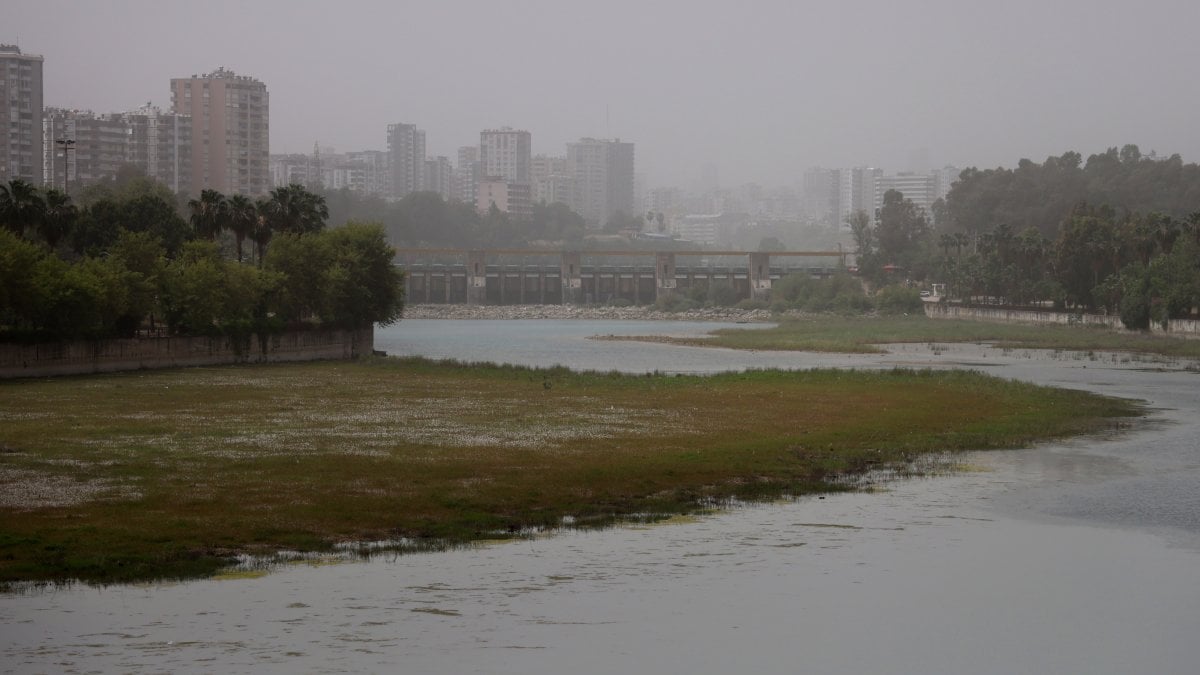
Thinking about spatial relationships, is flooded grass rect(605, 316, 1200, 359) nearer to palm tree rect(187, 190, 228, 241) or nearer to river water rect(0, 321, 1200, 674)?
palm tree rect(187, 190, 228, 241)

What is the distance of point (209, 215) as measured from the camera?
90.9 m

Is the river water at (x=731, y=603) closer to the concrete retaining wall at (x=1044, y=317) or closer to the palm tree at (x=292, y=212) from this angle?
the palm tree at (x=292, y=212)

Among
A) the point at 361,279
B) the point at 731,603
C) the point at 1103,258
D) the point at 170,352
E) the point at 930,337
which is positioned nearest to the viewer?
the point at 731,603

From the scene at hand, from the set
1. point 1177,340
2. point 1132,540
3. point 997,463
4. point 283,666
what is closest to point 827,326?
point 1177,340

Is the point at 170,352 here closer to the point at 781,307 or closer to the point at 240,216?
the point at 240,216

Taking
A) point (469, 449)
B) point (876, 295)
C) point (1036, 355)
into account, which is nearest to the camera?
point (469, 449)

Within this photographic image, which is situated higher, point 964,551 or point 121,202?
point 121,202

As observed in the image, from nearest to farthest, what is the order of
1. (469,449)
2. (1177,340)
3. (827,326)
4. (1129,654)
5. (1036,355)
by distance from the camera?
(1129,654) → (469,449) → (1036,355) → (1177,340) → (827,326)

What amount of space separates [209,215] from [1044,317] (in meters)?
81.1

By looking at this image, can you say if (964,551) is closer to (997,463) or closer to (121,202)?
(997,463)

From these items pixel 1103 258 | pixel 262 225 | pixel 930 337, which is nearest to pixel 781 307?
pixel 1103 258

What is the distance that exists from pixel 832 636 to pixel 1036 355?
78895 mm

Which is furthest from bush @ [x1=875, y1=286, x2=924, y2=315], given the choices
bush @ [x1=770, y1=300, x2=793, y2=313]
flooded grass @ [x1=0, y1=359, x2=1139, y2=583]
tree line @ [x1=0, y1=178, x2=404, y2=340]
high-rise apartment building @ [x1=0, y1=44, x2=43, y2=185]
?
high-rise apartment building @ [x1=0, y1=44, x2=43, y2=185]

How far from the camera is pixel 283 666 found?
19.3 meters
